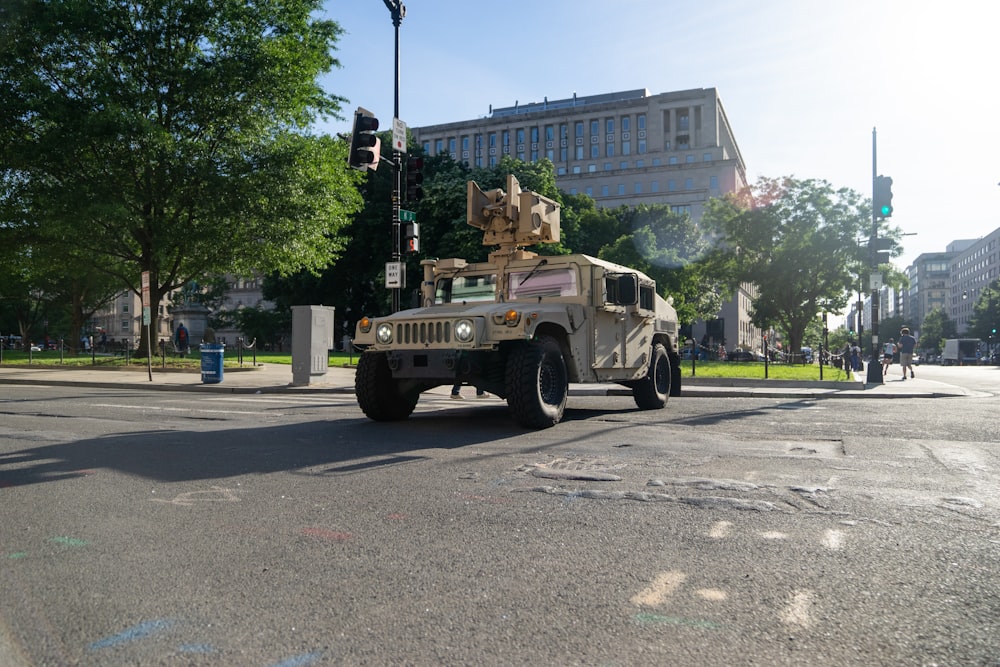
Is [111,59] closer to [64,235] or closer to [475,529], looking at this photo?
[64,235]

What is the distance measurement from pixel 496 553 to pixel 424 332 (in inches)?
214

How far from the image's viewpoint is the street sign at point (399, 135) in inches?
624

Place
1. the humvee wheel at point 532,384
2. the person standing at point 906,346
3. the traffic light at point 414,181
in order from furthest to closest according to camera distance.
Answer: the person standing at point 906,346, the traffic light at point 414,181, the humvee wheel at point 532,384

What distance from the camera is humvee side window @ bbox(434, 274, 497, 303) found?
10.6m

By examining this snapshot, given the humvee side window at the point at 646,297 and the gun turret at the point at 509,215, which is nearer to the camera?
the gun turret at the point at 509,215

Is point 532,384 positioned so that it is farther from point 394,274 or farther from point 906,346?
point 906,346

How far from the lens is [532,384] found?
8.44 metres

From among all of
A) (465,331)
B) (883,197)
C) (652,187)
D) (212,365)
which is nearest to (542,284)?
(465,331)

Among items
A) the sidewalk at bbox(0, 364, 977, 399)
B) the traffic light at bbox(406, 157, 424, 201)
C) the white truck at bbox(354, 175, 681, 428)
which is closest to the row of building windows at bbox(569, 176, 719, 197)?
the sidewalk at bbox(0, 364, 977, 399)

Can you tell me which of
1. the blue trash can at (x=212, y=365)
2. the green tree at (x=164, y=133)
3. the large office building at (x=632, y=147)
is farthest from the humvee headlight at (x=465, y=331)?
the large office building at (x=632, y=147)

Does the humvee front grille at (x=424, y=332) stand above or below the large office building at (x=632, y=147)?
below

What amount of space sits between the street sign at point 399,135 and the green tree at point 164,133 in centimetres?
827

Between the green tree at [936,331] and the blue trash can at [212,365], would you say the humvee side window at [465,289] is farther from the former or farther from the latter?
the green tree at [936,331]

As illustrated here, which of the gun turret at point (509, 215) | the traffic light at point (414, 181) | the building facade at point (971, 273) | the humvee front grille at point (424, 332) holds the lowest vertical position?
the humvee front grille at point (424, 332)
